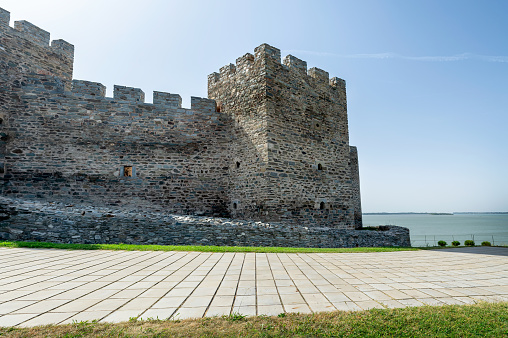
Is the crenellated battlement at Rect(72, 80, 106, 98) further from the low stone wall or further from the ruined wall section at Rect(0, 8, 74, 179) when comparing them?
the low stone wall

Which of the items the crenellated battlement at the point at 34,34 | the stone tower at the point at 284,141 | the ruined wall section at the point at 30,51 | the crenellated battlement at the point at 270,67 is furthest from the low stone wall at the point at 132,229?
the crenellated battlement at the point at 34,34

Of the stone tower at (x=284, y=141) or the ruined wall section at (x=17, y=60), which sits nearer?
the ruined wall section at (x=17, y=60)

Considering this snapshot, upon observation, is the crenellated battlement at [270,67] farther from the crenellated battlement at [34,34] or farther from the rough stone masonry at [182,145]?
the crenellated battlement at [34,34]

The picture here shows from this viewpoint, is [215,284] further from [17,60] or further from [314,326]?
[17,60]

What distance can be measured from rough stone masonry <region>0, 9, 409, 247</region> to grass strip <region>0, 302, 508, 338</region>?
6.95 m

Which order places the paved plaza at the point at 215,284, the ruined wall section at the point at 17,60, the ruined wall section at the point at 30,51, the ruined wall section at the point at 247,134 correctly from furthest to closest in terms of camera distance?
the ruined wall section at the point at 247,134 < the ruined wall section at the point at 30,51 < the ruined wall section at the point at 17,60 < the paved plaza at the point at 215,284

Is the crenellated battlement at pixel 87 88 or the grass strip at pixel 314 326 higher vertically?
the crenellated battlement at pixel 87 88

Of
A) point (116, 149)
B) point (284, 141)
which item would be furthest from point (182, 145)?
point (284, 141)

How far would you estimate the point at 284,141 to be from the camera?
1209 cm

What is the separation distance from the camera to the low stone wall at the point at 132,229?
794 cm

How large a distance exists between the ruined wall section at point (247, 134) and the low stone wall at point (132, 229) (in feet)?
7.85

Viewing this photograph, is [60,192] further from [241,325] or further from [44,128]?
[241,325]

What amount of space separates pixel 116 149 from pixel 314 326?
1202cm

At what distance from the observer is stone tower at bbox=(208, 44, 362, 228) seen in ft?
38.2
